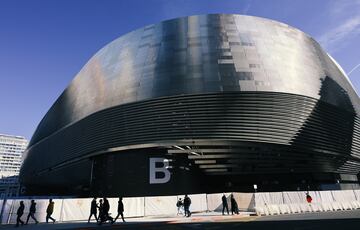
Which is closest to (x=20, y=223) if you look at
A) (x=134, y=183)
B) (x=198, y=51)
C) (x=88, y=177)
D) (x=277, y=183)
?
(x=134, y=183)

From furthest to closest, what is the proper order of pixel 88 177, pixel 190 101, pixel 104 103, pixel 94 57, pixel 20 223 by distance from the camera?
1. pixel 94 57
2. pixel 88 177
3. pixel 104 103
4. pixel 190 101
5. pixel 20 223

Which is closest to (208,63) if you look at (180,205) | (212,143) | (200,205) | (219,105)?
(219,105)

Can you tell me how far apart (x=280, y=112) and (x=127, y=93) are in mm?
17801

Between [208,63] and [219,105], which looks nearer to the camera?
[219,105]

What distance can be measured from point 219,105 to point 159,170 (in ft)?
31.9

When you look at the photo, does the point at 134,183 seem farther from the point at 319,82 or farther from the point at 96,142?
the point at 319,82

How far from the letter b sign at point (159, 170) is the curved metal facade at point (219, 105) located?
1007 millimetres

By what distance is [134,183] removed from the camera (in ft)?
106

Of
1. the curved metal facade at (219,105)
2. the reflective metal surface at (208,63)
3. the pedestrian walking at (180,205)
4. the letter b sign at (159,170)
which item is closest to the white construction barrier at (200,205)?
the pedestrian walking at (180,205)

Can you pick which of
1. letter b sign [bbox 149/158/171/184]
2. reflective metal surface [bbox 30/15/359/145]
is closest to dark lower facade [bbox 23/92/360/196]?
letter b sign [bbox 149/158/171/184]

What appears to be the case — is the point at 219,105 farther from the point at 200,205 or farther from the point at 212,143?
the point at 200,205

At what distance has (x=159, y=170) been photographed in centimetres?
3238

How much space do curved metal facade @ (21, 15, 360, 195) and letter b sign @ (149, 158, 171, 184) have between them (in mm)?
1007

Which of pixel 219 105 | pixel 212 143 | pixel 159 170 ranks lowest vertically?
pixel 159 170
